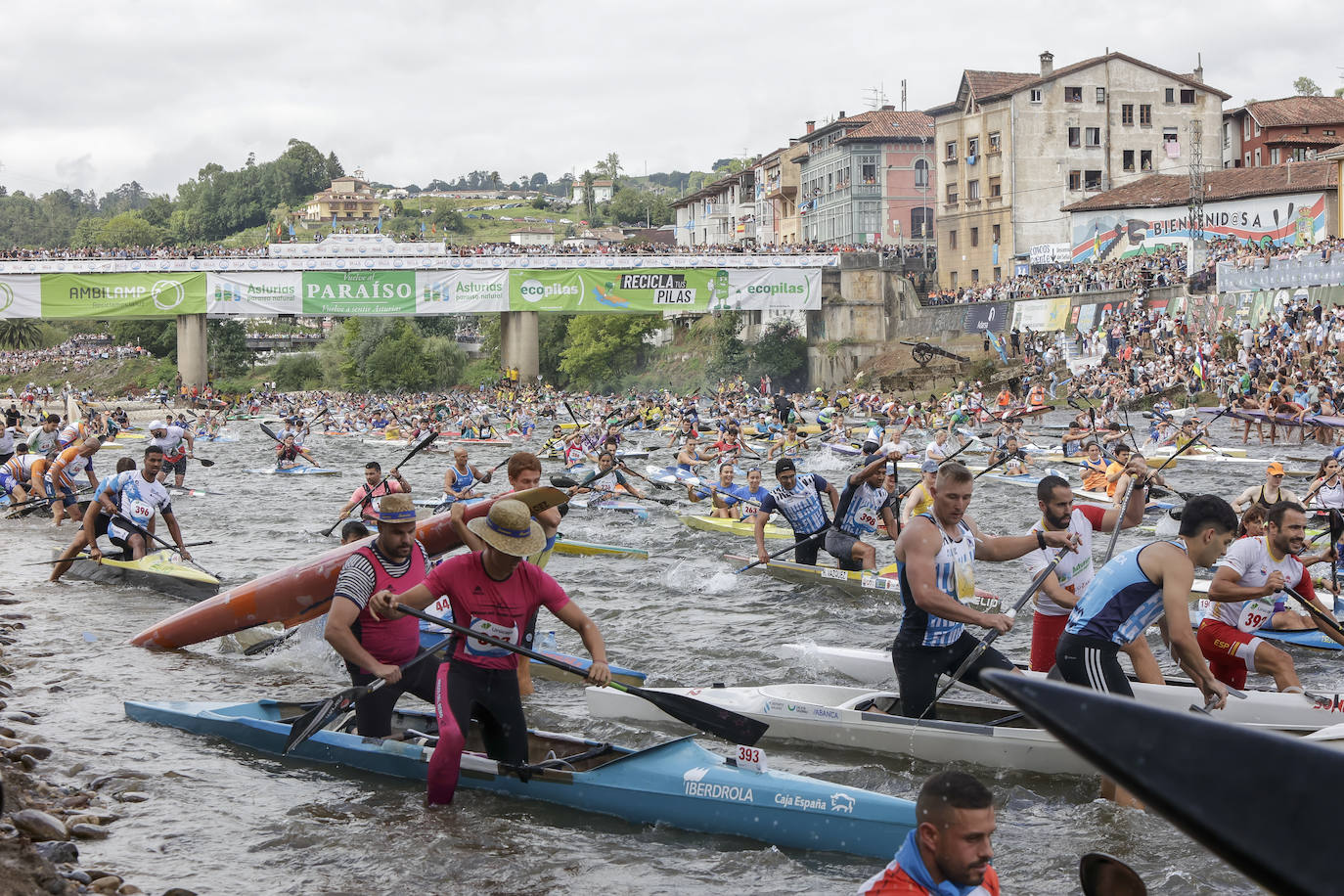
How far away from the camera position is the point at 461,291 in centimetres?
5369

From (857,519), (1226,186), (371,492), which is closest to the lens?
(857,519)

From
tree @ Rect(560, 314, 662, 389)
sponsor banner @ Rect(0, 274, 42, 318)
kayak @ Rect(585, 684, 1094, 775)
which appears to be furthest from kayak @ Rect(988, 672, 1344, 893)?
tree @ Rect(560, 314, 662, 389)

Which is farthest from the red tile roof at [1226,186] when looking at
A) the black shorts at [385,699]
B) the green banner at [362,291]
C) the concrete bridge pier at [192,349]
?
the black shorts at [385,699]

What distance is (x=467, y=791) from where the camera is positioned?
6961 millimetres

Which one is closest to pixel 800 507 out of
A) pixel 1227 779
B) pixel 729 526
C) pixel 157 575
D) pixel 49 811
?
pixel 729 526

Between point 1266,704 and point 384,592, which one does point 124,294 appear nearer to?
point 384,592

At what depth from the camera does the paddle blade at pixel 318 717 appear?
7434 mm

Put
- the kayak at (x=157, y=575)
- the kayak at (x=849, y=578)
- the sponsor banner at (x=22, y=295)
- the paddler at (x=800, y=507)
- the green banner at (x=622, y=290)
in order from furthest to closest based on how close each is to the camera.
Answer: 1. the green banner at (x=622, y=290)
2. the sponsor banner at (x=22, y=295)
3. the kayak at (x=157, y=575)
4. the kayak at (x=849, y=578)
5. the paddler at (x=800, y=507)

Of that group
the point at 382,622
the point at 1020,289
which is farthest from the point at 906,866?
the point at 1020,289

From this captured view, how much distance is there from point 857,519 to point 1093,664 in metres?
6.32

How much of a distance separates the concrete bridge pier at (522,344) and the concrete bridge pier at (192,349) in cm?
1434

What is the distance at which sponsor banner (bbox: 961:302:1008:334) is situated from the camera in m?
49.0

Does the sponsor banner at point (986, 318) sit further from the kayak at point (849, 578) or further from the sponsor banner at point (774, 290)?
the kayak at point (849, 578)

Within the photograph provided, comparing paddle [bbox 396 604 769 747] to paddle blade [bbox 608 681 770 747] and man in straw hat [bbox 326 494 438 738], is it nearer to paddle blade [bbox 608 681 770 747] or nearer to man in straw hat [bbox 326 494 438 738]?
paddle blade [bbox 608 681 770 747]
